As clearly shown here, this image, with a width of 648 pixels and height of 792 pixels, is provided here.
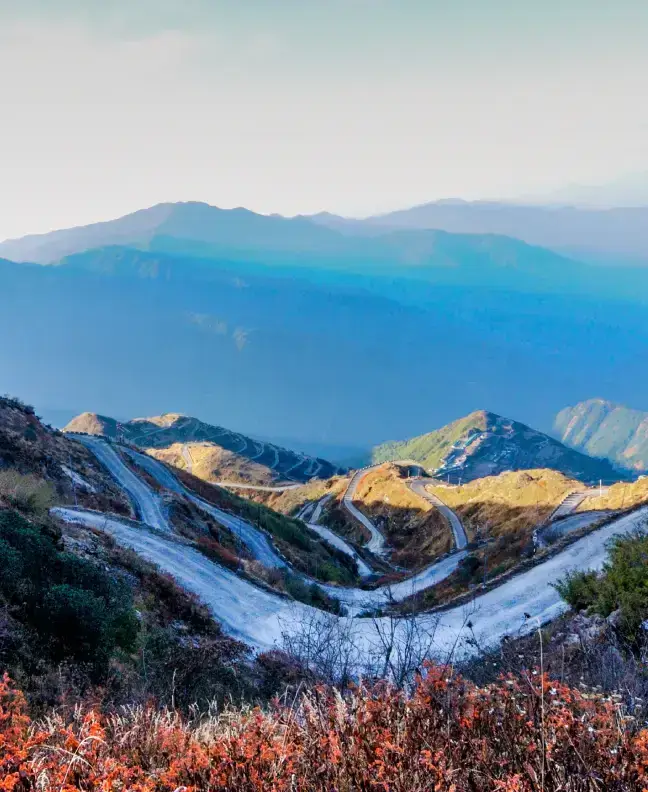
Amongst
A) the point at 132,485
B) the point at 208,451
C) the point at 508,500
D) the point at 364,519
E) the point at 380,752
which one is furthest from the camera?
the point at 208,451

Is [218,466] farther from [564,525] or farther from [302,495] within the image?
[564,525]

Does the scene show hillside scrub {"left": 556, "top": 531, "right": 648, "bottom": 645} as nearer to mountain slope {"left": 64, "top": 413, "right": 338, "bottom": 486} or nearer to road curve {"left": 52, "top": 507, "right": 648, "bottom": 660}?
road curve {"left": 52, "top": 507, "right": 648, "bottom": 660}

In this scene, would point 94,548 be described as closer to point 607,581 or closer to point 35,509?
point 35,509

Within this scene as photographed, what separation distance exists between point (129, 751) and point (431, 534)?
66029mm

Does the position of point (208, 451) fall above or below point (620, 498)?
below

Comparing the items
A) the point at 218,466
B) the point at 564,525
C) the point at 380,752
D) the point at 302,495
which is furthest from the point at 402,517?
the point at 380,752

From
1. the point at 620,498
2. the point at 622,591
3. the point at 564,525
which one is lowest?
the point at 564,525

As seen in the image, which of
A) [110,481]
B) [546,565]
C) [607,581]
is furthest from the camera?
[110,481]

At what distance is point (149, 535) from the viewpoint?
93.5 feet

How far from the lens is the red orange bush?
3.63m

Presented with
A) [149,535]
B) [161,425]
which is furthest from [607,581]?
[161,425]

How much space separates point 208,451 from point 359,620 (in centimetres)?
11026

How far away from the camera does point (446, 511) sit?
70.7 metres

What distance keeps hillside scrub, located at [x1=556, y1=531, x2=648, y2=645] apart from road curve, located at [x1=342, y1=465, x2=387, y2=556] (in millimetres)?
52558
